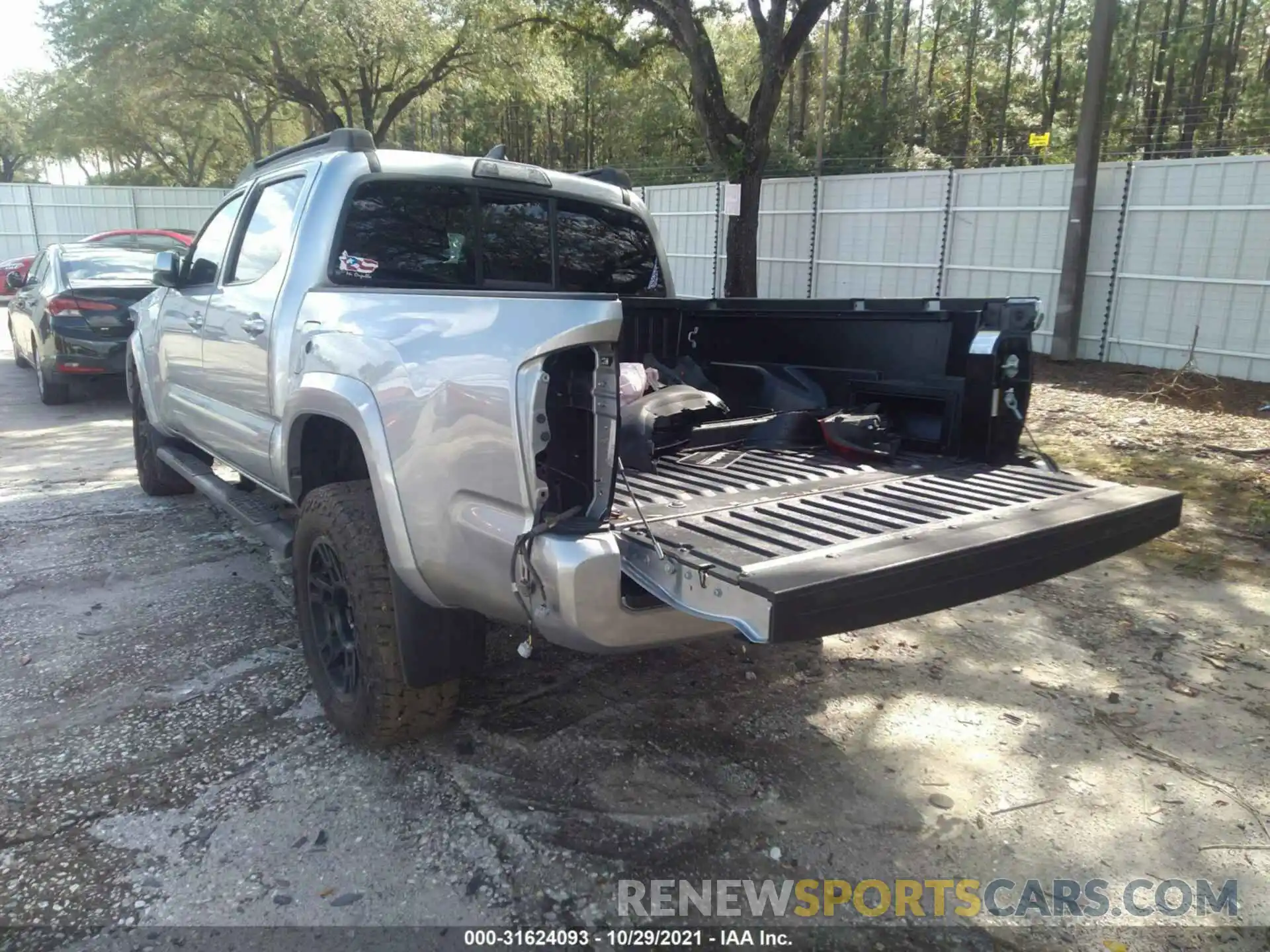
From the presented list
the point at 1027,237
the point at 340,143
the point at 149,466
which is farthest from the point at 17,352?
the point at 1027,237

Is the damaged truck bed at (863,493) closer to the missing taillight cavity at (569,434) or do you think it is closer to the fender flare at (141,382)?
the missing taillight cavity at (569,434)

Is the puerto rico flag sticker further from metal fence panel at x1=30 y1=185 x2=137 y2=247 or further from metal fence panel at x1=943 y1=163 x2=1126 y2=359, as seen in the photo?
metal fence panel at x1=30 y1=185 x2=137 y2=247

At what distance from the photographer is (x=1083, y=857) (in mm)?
2639

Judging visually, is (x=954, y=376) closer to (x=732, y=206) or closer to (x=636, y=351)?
(x=636, y=351)

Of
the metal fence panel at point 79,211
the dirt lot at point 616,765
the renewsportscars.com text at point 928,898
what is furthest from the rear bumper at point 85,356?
the metal fence panel at point 79,211

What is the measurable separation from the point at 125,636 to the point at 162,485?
2.35m

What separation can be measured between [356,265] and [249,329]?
2.06 feet

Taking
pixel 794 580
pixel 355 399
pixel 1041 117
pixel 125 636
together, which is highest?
pixel 1041 117

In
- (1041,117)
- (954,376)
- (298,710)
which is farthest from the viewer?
(1041,117)

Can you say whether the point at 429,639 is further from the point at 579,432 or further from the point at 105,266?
the point at 105,266

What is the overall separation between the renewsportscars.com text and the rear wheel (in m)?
9.32

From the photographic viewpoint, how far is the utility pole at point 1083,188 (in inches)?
419

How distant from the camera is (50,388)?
9.46 metres

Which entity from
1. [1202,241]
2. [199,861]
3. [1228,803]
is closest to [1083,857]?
[1228,803]
